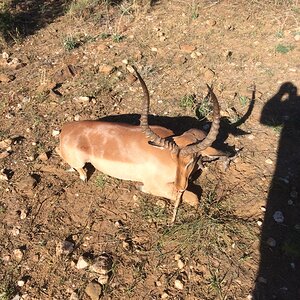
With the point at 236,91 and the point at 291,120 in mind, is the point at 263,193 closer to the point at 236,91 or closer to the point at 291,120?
the point at 291,120

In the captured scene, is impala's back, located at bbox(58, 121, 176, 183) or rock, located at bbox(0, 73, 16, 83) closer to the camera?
impala's back, located at bbox(58, 121, 176, 183)

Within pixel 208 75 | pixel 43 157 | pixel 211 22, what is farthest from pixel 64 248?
pixel 211 22

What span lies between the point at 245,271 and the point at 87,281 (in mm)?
2189

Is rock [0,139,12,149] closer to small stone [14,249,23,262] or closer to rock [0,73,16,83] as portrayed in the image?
rock [0,73,16,83]

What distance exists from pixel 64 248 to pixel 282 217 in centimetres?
330

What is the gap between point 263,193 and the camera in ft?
21.1

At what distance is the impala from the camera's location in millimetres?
6164

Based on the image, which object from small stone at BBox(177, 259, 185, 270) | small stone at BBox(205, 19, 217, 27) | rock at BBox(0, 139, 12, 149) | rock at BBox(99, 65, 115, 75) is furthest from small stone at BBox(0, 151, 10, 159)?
small stone at BBox(205, 19, 217, 27)

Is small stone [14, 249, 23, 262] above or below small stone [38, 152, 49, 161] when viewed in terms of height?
below

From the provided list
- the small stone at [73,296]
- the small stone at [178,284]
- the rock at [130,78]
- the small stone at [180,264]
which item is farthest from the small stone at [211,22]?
the small stone at [73,296]

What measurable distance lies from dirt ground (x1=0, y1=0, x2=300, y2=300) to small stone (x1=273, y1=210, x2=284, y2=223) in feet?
0.07

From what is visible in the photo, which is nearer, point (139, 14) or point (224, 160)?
point (224, 160)

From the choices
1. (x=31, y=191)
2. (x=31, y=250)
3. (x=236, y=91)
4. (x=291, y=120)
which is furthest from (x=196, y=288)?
(x=236, y=91)

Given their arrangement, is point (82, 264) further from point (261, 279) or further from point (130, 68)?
point (130, 68)
